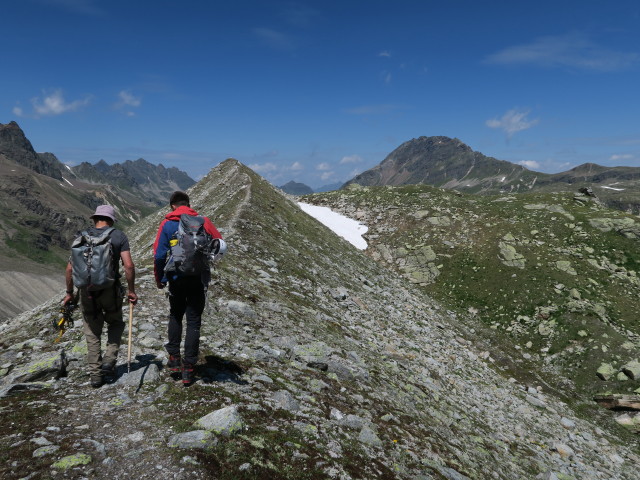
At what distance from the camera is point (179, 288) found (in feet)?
27.7

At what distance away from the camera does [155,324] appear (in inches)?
459

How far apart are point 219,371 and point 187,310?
1995 mm

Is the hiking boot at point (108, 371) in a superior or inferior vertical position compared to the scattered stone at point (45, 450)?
superior

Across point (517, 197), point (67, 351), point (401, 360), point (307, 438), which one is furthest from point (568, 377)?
point (517, 197)

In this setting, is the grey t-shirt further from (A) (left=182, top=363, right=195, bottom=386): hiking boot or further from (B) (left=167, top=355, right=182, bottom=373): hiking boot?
(A) (left=182, top=363, right=195, bottom=386): hiking boot

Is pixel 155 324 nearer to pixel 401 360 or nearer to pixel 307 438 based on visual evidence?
pixel 307 438

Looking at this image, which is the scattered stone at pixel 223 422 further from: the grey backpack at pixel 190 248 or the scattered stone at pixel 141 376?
the grey backpack at pixel 190 248

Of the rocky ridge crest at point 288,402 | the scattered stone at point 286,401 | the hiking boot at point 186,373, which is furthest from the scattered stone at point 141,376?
the scattered stone at point 286,401

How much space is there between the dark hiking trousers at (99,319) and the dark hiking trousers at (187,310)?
1.20 metres

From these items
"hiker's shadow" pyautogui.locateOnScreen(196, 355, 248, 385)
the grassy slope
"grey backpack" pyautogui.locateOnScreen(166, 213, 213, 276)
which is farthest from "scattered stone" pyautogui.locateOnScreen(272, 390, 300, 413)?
the grassy slope

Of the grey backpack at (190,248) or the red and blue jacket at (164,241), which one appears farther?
the red and blue jacket at (164,241)

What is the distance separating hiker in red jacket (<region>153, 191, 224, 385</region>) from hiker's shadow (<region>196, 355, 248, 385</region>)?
1.88 ft

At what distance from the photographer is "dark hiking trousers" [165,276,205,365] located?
8.39 meters

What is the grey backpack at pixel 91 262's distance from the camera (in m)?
7.86
